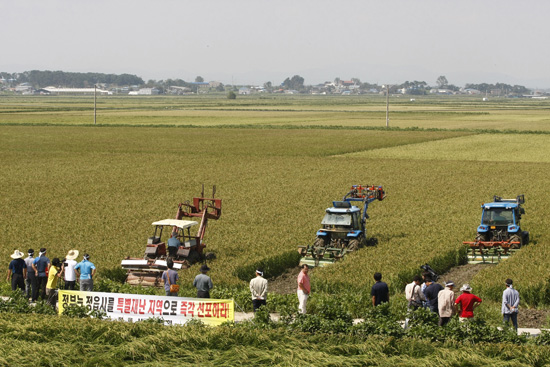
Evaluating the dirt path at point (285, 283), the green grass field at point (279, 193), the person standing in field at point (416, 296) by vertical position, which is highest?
the person standing in field at point (416, 296)

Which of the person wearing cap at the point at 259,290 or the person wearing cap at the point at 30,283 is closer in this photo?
the person wearing cap at the point at 259,290

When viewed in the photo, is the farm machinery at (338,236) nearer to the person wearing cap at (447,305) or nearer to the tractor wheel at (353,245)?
the tractor wheel at (353,245)

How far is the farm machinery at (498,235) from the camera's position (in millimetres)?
28141

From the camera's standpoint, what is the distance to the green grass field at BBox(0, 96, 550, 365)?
2642cm

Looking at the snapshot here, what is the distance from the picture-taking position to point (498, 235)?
97.0 feet

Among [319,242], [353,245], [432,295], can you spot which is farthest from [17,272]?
[432,295]

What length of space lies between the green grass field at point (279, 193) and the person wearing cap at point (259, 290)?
2.33 meters

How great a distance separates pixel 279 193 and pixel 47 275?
930 inches

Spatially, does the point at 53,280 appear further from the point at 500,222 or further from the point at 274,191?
the point at 274,191

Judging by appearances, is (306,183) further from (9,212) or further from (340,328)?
(340,328)

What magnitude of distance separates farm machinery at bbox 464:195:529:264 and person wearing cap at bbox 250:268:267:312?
10616 millimetres

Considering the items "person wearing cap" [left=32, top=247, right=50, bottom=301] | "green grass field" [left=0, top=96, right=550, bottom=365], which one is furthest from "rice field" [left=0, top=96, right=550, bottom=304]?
"person wearing cap" [left=32, top=247, right=50, bottom=301]

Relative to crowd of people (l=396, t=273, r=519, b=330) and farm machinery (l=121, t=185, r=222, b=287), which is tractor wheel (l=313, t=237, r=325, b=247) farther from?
Result: crowd of people (l=396, t=273, r=519, b=330)

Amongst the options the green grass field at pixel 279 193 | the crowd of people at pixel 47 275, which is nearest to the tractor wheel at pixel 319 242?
the green grass field at pixel 279 193
